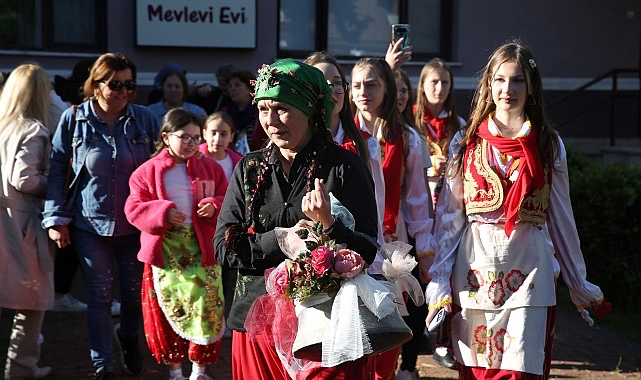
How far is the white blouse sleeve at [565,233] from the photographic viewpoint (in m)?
4.66

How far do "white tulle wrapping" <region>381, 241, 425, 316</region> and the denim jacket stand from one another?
8.52 ft

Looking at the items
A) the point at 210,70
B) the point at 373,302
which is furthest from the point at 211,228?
the point at 210,70

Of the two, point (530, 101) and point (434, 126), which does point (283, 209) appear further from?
point (434, 126)

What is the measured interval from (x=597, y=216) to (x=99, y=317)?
4851mm

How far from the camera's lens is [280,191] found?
3.62 m

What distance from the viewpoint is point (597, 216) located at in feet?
28.3

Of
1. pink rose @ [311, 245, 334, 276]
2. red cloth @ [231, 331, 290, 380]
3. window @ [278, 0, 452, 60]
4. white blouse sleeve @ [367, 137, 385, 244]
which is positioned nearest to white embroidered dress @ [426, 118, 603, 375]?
white blouse sleeve @ [367, 137, 385, 244]

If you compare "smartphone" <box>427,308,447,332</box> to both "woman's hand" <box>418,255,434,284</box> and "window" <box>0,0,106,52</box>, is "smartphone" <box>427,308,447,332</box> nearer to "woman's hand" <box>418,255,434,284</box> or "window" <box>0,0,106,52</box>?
"woman's hand" <box>418,255,434,284</box>

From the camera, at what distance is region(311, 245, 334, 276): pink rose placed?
3.31m

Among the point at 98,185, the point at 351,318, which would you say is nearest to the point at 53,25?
the point at 98,185

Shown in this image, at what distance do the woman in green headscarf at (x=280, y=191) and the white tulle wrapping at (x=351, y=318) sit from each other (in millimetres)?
167

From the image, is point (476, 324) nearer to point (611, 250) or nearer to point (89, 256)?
point (89, 256)

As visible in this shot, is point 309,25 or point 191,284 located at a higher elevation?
point 309,25

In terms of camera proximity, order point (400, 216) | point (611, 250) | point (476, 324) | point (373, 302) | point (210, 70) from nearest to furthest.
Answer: point (373, 302) → point (476, 324) → point (400, 216) → point (611, 250) → point (210, 70)
